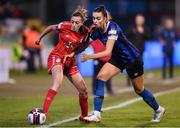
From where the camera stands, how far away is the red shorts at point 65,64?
1287 cm

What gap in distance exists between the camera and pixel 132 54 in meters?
12.7

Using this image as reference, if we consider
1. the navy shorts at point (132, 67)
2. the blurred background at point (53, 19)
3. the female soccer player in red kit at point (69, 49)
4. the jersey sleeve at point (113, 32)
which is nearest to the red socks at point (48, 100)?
the female soccer player in red kit at point (69, 49)

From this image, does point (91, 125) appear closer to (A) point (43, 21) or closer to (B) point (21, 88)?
(B) point (21, 88)

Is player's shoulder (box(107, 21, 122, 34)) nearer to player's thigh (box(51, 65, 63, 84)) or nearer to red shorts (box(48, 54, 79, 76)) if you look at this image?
red shorts (box(48, 54, 79, 76))

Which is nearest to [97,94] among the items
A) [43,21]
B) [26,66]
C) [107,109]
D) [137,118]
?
[137,118]

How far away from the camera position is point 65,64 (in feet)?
42.5

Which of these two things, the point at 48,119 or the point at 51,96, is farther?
the point at 48,119

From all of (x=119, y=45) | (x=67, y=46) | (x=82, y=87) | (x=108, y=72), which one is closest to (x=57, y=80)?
(x=82, y=87)

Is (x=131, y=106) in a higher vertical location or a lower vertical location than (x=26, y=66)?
lower

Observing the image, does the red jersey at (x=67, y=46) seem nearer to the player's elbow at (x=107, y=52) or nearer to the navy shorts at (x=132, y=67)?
the navy shorts at (x=132, y=67)

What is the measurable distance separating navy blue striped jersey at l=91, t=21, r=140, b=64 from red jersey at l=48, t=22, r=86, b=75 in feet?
1.39

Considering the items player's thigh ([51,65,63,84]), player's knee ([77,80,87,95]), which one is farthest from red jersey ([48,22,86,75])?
player's knee ([77,80,87,95])

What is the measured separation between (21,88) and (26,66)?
786cm

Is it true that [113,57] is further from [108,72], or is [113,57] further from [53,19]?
[53,19]
